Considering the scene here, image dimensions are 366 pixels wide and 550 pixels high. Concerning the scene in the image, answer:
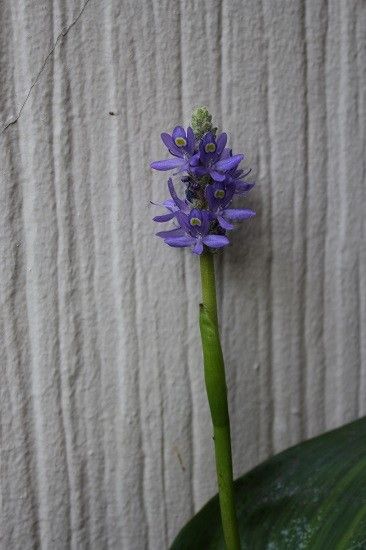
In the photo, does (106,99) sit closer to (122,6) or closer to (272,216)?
(122,6)

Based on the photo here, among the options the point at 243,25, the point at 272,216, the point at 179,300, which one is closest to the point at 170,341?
the point at 179,300

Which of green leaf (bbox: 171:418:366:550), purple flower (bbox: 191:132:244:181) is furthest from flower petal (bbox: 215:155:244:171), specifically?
green leaf (bbox: 171:418:366:550)

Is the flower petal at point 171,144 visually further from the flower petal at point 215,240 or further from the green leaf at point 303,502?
the green leaf at point 303,502

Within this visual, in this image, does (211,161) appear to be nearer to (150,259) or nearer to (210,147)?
(210,147)

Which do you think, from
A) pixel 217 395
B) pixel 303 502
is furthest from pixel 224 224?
pixel 303 502

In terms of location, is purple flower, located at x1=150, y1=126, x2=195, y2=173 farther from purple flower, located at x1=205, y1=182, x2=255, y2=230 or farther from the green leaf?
the green leaf

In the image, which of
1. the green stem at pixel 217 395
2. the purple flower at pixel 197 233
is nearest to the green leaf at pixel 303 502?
the green stem at pixel 217 395
